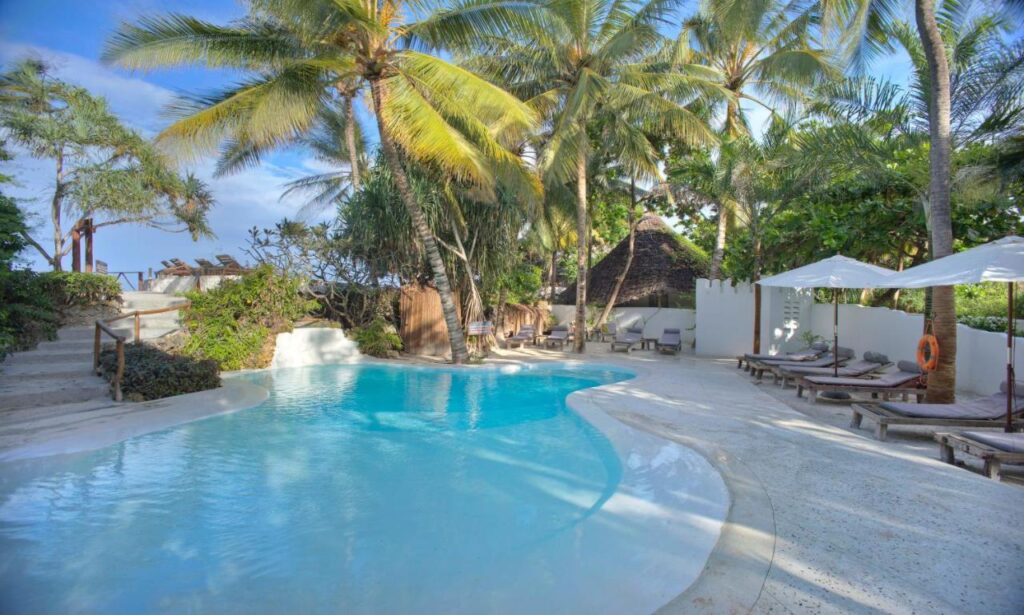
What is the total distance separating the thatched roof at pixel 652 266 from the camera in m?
18.4

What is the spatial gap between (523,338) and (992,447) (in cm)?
1208

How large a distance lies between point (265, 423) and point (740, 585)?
6492mm

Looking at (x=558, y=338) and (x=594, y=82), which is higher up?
(x=594, y=82)

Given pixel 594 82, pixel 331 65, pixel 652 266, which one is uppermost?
pixel 594 82

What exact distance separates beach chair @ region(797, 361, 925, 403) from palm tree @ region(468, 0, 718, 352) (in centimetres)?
720

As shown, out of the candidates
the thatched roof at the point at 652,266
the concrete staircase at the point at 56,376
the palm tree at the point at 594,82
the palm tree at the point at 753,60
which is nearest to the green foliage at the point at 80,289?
the concrete staircase at the point at 56,376

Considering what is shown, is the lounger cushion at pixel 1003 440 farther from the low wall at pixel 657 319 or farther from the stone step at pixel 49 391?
the low wall at pixel 657 319

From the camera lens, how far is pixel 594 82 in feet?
42.1

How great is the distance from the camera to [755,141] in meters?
12.7

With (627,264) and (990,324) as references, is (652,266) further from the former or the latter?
(990,324)

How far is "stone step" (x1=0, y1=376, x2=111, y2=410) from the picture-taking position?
7032 millimetres

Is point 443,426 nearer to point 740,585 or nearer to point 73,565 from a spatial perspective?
point 73,565

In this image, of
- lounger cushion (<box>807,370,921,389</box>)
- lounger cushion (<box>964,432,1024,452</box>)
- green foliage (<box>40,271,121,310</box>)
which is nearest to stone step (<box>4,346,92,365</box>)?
green foliage (<box>40,271,121,310</box>)

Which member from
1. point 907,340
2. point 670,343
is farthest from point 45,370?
point 907,340
